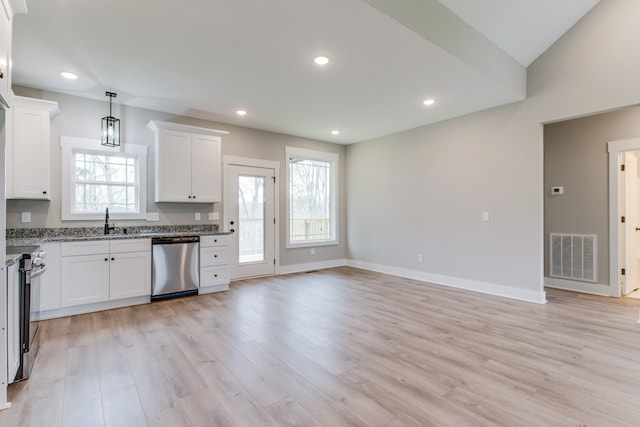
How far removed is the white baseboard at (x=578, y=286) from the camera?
4.45 metres

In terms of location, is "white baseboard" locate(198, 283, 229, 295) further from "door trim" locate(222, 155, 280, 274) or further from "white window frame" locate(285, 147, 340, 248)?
"white window frame" locate(285, 147, 340, 248)

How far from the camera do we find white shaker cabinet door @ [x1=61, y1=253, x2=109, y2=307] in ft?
11.6

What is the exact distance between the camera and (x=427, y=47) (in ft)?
9.46

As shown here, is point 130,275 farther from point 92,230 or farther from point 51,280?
point 92,230

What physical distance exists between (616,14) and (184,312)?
5.92 m

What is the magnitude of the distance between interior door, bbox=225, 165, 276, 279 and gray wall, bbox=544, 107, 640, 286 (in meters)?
4.58

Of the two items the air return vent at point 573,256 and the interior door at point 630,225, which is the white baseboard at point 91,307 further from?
the interior door at point 630,225

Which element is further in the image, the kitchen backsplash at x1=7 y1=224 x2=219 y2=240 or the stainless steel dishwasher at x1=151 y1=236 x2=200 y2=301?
the stainless steel dishwasher at x1=151 y1=236 x2=200 y2=301

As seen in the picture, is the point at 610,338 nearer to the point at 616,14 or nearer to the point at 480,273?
the point at 480,273

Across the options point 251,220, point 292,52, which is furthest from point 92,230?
point 292,52

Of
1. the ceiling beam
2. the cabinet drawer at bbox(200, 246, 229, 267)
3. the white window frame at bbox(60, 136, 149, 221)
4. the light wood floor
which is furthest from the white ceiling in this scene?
the light wood floor

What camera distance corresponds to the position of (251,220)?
556cm

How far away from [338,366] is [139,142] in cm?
403

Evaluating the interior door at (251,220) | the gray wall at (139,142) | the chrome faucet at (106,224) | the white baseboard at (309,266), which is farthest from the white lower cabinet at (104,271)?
the white baseboard at (309,266)
